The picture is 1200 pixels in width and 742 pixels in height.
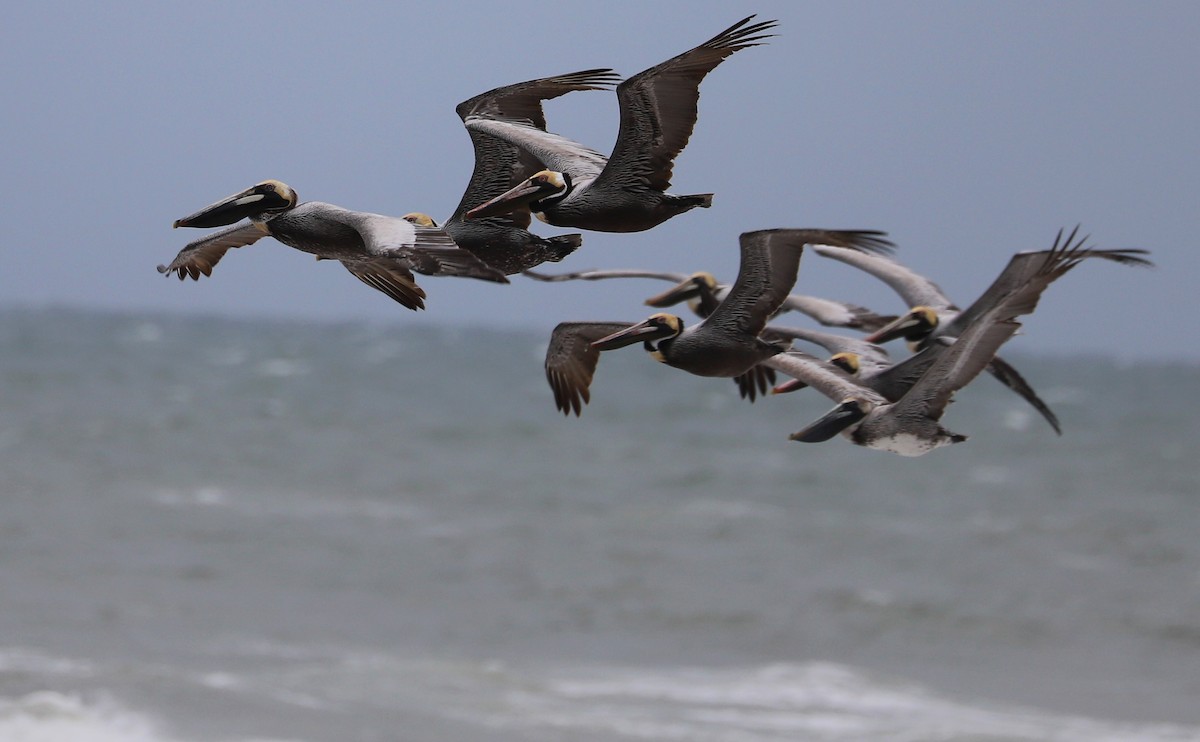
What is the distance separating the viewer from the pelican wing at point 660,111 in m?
4.79

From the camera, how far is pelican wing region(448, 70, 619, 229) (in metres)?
5.27

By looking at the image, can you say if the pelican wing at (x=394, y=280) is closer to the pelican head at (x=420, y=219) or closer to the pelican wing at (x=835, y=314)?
the pelican head at (x=420, y=219)

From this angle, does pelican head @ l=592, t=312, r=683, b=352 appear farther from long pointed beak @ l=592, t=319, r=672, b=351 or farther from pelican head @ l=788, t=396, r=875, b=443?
pelican head @ l=788, t=396, r=875, b=443

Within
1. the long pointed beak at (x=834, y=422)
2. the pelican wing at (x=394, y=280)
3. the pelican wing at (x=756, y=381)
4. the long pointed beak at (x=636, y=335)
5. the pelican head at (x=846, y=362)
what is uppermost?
the pelican wing at (x=756, y=381)

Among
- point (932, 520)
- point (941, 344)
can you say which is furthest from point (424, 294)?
point (932, 520)

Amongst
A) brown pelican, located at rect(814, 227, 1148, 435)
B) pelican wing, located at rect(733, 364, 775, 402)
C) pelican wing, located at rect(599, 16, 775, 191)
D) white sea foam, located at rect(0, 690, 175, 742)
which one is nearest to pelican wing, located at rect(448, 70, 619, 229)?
pelican wing, located at rect(599, 16, 775, 191)

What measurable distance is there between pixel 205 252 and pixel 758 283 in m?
1.83

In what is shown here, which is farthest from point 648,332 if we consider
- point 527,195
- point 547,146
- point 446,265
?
point 446,265

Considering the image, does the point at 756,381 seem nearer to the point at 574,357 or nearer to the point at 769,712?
the point at 574,357

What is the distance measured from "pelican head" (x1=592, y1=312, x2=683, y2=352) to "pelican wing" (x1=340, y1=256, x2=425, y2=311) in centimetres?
149

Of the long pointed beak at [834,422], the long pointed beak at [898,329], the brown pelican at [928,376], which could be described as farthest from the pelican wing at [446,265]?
the long pointed beak at [898,329]

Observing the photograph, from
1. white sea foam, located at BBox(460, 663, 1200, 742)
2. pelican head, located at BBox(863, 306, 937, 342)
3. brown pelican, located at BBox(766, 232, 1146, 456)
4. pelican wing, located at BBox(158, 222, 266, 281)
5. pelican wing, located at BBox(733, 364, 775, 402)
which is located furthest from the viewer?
white sea foam, located at BBox(460, 663, 1200, 742)

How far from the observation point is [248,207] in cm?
414

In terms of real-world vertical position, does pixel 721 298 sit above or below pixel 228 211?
above
